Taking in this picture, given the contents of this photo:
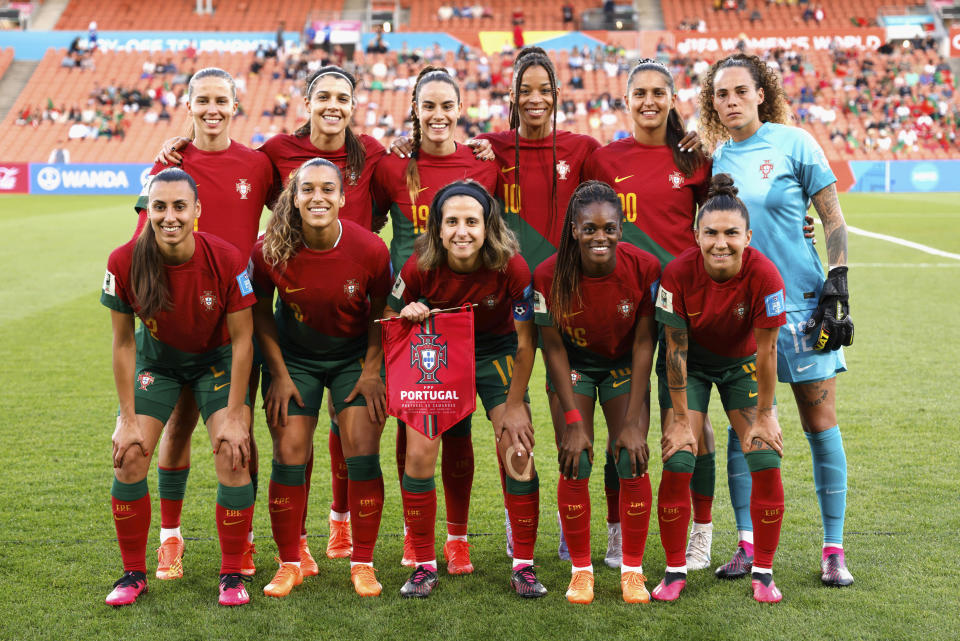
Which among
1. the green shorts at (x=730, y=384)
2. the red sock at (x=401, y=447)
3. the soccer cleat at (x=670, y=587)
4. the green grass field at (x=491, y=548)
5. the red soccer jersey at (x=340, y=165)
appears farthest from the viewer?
the red sock at (x=401, y=447)

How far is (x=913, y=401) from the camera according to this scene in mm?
7020

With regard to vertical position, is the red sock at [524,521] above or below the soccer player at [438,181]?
below

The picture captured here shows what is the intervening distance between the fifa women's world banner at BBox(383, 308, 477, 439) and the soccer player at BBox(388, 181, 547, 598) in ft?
0.25

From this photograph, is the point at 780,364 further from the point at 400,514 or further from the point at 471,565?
the point at 400,514

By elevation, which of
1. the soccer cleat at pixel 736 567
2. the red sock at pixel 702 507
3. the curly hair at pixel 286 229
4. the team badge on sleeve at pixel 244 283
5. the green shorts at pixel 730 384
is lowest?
the soccer cleat at pixel 736 567

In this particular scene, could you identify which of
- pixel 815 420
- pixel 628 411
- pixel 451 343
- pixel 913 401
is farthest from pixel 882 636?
pixel 913 401

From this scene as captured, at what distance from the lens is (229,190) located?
4.27m

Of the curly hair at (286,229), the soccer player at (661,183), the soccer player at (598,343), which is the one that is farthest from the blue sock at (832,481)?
the curly hair at (286,229)

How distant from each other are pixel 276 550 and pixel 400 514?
0.74 m

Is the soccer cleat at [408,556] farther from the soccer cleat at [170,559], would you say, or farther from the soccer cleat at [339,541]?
the soccer cleat at [170,559]

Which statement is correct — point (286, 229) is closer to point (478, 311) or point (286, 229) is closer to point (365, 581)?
point (478, 311)

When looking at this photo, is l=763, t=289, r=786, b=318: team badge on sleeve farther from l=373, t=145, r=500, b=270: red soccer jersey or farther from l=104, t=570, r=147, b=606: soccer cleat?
l=104, t=570, r=147, b=606: soccer cleat

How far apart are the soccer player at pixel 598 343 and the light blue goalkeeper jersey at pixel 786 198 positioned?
1.75 ft

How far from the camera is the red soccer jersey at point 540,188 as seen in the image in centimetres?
446
